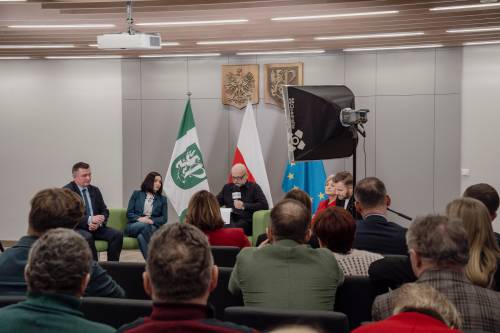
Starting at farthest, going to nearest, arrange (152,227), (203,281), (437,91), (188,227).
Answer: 1. (437,91)
2. (152,227)
3. (188,227)
4. (203,281)

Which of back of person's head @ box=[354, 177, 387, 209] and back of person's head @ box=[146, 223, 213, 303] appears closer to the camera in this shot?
back of person's head @ box=[146, 223, 213, 303]

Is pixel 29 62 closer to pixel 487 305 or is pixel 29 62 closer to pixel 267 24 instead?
pixel 267 24

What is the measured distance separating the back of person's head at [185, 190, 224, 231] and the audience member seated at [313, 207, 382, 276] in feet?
4.41

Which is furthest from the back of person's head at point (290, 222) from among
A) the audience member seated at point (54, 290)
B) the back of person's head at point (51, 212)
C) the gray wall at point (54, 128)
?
the gray wall at point (54, 128)

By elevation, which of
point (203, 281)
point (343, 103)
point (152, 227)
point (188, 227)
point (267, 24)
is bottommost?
point (152, 227)

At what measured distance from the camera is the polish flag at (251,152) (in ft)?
28.2

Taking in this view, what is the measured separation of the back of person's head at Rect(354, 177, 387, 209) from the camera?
4.13 metres

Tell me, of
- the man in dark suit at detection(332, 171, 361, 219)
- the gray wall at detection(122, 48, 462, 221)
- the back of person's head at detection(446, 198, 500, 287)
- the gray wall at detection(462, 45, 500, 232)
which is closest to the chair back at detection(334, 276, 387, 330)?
the back of person's head at detection(446, 198, 500, 287)

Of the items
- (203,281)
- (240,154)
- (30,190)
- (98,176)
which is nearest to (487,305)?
(203,281)

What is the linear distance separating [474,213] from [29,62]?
8.51m

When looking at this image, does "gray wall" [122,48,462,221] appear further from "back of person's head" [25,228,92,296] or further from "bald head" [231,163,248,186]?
"back of person's head" [25,228,92,296]

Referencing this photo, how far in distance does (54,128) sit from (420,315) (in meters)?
8.89

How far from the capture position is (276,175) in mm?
9148

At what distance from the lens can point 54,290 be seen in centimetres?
188
